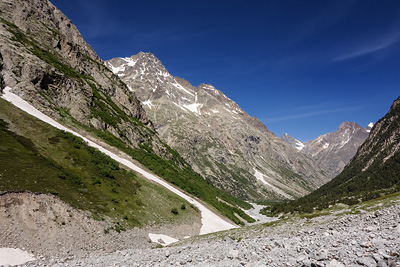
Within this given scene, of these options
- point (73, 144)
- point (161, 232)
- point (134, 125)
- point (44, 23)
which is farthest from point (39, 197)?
point (44, 23)

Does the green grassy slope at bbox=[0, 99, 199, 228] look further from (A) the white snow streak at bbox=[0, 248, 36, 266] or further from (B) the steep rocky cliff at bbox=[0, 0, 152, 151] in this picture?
(B) the steep rocky cliff at bbox=[0, 0, 152, 151]

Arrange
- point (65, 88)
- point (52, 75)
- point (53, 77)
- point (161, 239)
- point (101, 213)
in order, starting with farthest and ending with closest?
point (65, 88)
point (53, 77)
point (52, 75)
point (161, 239)
point (101, 213)

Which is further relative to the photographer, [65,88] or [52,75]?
[65,88]

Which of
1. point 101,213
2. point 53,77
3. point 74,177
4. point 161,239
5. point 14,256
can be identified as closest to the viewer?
point 14,256

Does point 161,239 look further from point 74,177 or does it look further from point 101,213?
point 74,177

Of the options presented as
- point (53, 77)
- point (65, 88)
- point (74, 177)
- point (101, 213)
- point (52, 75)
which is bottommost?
point (101, 213)

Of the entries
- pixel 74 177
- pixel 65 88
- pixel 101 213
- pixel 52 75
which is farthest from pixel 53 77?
pixel 101 213

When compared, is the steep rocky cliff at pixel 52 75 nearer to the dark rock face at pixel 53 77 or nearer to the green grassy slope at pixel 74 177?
the dark rock face at pixel 53 77

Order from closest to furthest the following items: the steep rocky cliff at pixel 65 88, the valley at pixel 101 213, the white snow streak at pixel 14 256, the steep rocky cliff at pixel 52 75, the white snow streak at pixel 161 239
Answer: the valley at pixel 101 213 → the white snow streak at pixel 14 256 → the white snow streak at pixel 161 239 → the steep rocky cliff at pixel 52 75 → the steep rocky cliff at pixel 65 88

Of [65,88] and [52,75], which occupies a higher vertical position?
[52,75]

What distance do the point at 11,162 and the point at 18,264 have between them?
1794cm

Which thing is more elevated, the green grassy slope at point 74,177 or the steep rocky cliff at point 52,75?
the steep rocky cliff at point 52,75

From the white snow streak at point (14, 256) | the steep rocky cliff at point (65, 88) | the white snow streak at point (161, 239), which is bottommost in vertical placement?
the white snow streak at point (14, 256)

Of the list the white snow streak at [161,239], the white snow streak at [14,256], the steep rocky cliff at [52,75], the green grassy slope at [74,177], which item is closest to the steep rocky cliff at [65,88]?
the steep rocky cliff at [52,75]
